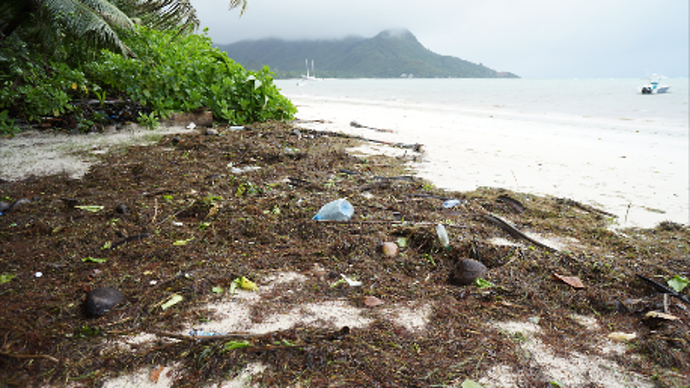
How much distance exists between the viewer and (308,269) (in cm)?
249

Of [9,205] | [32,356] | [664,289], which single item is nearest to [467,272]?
[664,289]

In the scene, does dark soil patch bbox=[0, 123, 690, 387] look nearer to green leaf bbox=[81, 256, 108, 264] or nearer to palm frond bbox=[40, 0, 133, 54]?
green leaf bbox=[81, 256, 108, 264]

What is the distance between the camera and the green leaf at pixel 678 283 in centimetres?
235

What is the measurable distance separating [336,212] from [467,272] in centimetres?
122

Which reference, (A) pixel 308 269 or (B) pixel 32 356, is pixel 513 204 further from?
(B) pixel 32 356

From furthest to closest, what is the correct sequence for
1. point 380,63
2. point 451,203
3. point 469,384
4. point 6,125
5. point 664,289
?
point 380,63
point 6,125
point 451,203
point 664,289
point 469,384

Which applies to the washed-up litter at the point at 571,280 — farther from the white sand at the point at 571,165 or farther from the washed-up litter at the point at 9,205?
the washed-up litter at the point at 9,205

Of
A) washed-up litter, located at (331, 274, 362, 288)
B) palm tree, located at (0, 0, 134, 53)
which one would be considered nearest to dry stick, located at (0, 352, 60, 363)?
washed-up litter, located at (331, 274, 362, 288)

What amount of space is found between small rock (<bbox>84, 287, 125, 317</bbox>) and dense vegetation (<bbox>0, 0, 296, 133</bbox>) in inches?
196

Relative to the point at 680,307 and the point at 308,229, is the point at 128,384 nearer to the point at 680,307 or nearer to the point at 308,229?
the point at 308,229

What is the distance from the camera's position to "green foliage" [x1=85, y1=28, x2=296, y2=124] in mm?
6820

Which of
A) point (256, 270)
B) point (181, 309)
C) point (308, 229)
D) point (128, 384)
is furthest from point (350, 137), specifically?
point (128, 384)

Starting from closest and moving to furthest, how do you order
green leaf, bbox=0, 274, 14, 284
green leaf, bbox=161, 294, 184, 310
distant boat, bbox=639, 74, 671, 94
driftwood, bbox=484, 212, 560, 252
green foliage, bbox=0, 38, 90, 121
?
green leaf, bbox=161, 294, 184, 310, green leaf, bbox=0, 274, 14, 284, driftwood, bbox=484, 212, 560, 252, green foliage, bbox=0, 38, 90, 121, distant boat, bbox=639, 74, 671, 94

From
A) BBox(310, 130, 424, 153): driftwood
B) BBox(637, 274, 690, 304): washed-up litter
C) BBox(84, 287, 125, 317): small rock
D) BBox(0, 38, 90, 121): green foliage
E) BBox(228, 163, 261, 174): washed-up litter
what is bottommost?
BBox(637, 274, 690, 304): washed-up litter
